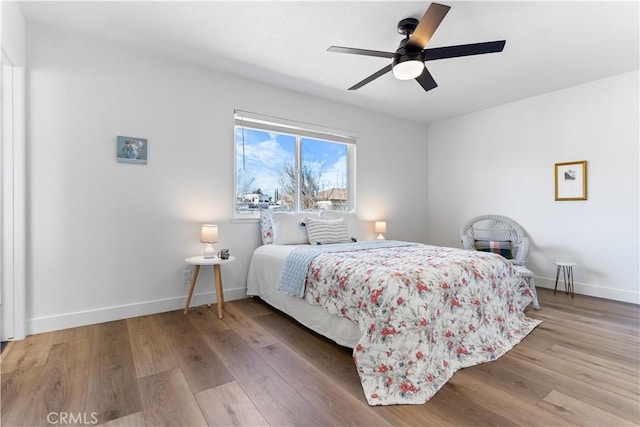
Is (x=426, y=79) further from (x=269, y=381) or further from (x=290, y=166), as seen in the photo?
(x=269, y=381)

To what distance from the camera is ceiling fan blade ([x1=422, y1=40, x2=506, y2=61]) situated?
6.60 feet

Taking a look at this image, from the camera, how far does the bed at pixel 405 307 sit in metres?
1.73

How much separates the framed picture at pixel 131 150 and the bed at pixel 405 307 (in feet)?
5.26

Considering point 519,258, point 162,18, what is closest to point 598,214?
Result: point 519,258

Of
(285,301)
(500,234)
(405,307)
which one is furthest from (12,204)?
(500,234)

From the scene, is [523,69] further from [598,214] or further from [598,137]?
[598,214]

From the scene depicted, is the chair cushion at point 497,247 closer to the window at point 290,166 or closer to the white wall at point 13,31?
the window at point 290,166

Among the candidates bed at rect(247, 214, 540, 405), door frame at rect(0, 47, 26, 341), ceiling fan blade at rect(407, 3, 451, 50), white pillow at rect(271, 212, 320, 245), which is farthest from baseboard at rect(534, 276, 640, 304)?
door frame at rect(0, 47, 26, 341)

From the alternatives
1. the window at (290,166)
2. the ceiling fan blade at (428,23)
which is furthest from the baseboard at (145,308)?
the ceiling fan blade at (428,23)

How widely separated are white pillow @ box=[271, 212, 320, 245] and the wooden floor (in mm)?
1081

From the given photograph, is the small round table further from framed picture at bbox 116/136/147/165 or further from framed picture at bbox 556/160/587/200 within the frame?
framed picture at bbox 116/136/147/165

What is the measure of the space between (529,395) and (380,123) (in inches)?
154

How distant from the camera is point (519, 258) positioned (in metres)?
3.38

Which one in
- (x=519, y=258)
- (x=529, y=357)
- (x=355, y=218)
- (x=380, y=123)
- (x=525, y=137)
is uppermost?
(x=380, y=123)
